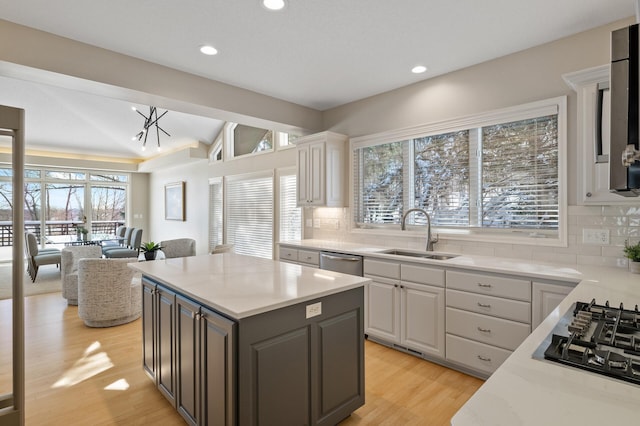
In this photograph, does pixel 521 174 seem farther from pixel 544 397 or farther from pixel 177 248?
pixel 177 248

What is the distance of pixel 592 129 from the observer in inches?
89.7

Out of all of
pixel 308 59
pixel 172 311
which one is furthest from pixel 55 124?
pixel 172 311

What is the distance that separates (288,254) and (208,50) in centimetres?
246

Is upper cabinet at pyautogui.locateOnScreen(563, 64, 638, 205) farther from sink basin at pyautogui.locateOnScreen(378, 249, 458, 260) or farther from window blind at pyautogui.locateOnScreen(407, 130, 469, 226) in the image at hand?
sink basin at pyautogui.locateOnScreen(378, 249, 458, 260)

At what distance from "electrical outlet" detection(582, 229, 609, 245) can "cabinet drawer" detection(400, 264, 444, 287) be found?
112cm

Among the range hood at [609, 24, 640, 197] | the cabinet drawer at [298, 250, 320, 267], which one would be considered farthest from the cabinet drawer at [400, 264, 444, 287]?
the range hood at [609, 24, 640, 197]

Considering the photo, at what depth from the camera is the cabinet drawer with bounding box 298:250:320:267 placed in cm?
384

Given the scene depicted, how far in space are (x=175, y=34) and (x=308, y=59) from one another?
118 cm

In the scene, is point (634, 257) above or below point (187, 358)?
above

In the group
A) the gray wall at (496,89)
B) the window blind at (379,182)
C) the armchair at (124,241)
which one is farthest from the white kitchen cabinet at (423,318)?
the armchair at (124,241)

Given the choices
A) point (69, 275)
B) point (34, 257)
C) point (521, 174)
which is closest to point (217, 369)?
point (521, 174)

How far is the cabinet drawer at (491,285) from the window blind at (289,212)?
2779 millimetres

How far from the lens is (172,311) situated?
2141 millimetres

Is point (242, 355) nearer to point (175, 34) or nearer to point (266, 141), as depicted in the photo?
point (175, 34)
